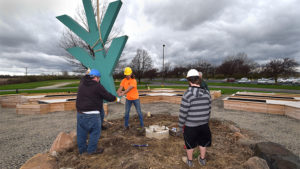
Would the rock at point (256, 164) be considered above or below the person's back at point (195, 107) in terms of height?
below

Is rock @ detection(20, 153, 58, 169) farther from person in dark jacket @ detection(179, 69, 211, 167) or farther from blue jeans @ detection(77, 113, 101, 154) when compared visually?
person in dark jacket @ detection(179, 69, 211, 167)

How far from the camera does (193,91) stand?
89.0 inches

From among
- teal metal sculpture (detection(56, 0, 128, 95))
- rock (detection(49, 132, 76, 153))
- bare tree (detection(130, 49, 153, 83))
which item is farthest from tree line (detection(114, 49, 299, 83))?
rock (detection(49, 132, 76, 153))

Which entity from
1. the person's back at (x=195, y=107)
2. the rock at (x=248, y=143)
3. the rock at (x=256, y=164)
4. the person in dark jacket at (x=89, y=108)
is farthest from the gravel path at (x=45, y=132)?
the person's back at (x=195, y=107)

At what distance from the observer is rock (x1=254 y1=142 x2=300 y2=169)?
210 cm

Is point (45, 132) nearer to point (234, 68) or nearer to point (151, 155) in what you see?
point (151, 155)

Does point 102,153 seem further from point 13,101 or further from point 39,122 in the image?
point 13,101

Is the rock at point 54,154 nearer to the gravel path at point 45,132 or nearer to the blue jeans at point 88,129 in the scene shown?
the blue jeans at point 88,129

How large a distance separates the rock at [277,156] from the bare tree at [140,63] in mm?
31665

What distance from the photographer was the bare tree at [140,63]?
1331 inches

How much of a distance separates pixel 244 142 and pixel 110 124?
378 cm

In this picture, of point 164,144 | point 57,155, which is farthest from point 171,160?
point 57,155

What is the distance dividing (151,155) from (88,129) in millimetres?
1259

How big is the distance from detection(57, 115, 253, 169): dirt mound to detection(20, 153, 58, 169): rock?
0.42ft
